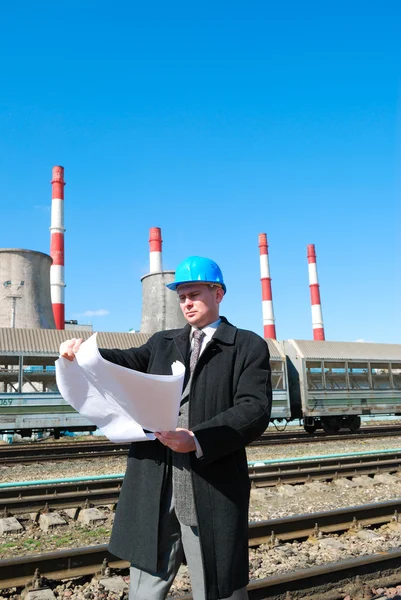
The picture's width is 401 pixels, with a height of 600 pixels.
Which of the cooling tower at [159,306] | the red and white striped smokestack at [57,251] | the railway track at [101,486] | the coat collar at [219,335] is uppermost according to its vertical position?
the red and white striped smokestack at [57,251]

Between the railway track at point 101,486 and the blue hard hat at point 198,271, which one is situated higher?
the blue hard hat at point 198,271

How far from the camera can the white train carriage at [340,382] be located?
16000 millimetres

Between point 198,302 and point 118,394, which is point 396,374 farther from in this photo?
point 118,394

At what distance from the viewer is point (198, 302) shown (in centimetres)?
225

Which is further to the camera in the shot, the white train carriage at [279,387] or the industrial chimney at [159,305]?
the industrial chimney at [159,305]

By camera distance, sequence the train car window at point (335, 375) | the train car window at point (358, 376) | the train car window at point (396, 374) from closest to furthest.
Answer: the train car window at point (335, 375), the train car window at point (358, 376), the train car window at point (396, 374)

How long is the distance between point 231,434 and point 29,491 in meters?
5.96

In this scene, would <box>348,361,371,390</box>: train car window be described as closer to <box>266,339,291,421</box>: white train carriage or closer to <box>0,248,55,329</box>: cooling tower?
<box>266,339,291,421</box>: white train carriage

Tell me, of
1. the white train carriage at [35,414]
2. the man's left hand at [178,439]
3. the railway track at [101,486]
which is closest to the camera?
the man's left hand at [178,439]

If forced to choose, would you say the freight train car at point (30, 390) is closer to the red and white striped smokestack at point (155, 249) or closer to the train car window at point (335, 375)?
the train car window at point (335, 375)

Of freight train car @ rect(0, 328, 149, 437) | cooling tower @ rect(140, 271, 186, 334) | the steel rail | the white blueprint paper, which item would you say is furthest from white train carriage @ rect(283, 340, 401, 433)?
the white blueprint paper

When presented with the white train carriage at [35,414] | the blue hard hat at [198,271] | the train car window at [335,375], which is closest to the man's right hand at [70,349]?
the blue hard hat at [198,271]

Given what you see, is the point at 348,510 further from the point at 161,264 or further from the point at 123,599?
the point at 161,264

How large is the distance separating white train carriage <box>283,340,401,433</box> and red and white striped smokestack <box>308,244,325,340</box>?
23.7 m
